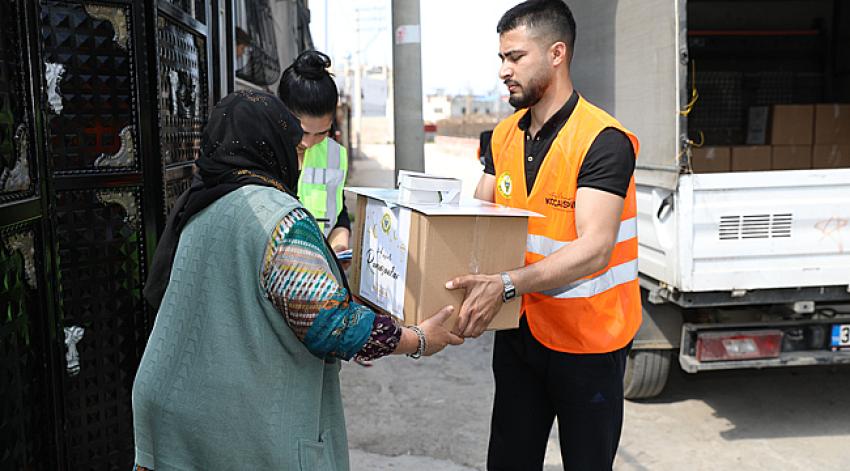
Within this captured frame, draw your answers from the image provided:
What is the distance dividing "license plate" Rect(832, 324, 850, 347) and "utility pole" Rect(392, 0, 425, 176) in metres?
2.66

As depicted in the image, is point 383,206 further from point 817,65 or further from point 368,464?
point 817,65

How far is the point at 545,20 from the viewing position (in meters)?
2.57

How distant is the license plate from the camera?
4254 millimetres

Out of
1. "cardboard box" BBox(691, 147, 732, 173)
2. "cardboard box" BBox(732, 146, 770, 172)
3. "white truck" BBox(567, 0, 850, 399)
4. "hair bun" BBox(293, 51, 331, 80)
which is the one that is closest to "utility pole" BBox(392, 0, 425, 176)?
"white truck" BBox(567, 0, 850, 399)

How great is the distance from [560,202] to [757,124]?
5.49 metres

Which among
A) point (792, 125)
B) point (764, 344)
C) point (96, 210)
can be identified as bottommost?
point (764, 344)

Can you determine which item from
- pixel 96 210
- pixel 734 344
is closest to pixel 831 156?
pixel 734 344

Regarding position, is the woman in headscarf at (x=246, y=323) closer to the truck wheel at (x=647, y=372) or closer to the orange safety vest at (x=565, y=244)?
the orange safety vest at (x=565, y=244)

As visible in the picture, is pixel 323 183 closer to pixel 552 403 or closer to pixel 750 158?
pixel 552 403

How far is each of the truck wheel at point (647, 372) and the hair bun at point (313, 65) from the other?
8.30ft

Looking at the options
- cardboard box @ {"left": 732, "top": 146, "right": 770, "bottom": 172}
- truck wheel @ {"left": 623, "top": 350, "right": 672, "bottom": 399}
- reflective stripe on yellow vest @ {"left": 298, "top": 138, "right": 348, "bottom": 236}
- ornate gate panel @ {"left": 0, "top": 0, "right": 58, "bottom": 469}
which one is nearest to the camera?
ornate gate panel @ {"left": 0, "top": 0, "right": 58, "bottom": 469}

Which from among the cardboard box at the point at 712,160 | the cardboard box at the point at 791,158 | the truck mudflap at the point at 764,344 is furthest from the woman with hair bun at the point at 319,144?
the cardboard box at the point at 791,158

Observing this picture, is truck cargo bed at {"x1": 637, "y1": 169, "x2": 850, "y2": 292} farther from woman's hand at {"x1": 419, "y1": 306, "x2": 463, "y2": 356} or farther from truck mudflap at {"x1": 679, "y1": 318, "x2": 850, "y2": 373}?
woman's hand at {"x1": 419, "y1": 306, "x2": 463, "y2": 356}

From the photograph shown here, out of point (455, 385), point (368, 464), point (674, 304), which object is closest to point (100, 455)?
point (368, 464)
